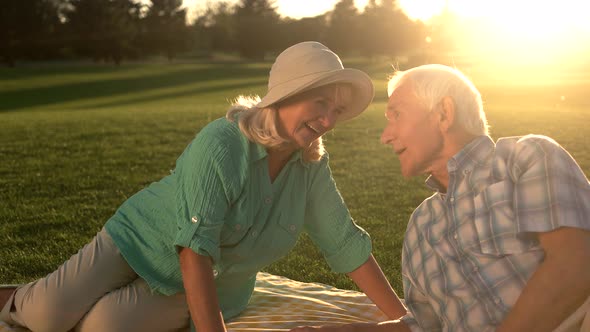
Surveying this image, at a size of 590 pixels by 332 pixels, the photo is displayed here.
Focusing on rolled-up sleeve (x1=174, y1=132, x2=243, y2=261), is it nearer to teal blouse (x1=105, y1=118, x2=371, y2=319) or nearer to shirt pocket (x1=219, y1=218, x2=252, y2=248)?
teal blouse (x1=105, y1=118, x2=371, y2=319)

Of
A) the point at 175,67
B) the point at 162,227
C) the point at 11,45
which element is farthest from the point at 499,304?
the point at 11,45

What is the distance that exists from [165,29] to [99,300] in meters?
63.4

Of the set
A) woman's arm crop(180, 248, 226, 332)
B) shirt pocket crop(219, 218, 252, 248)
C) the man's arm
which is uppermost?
the man's arm

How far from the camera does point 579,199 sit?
2605 millimetres

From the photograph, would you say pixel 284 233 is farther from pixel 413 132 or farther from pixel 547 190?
pixel 547 190

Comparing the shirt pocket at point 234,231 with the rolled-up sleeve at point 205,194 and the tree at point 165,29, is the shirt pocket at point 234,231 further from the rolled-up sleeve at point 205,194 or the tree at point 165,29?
the tree at point 165,29

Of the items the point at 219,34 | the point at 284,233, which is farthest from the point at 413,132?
the point at 219,34

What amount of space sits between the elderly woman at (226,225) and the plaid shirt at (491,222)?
2.66 feet

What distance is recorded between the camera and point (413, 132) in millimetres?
3064

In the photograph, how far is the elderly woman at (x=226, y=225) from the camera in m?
3.46

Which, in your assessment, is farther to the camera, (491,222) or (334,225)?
(334,225)

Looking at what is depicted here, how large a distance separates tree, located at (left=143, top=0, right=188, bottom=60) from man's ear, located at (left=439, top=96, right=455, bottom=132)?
6320cm

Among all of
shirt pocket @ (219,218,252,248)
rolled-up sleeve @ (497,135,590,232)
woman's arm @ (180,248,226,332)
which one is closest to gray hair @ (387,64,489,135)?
rolled-up sleeve @ (497,135,590,232)

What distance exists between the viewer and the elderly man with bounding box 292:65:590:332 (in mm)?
2598
